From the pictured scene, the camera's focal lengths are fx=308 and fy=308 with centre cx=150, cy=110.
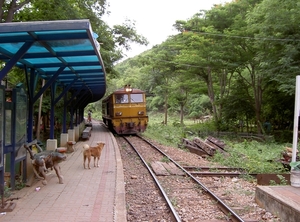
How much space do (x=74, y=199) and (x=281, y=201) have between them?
3678 mm

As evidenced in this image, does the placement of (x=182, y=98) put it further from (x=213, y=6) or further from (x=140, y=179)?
(x=140, y=179)

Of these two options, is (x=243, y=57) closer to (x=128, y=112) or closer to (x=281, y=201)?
(x=128, y=112)

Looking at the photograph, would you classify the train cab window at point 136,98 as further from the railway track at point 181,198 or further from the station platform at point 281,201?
the station platform at point 281,201

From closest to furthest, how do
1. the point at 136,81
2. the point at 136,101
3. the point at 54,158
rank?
the point at 54,158
the point at 136,101
the point at 136,81

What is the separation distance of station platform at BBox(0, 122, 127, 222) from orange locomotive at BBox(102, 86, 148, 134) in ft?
37.1

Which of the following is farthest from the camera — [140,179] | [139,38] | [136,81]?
[136,81]

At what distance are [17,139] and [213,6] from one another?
68.9ft

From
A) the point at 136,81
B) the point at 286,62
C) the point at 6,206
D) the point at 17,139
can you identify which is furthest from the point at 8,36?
the point at 136,81

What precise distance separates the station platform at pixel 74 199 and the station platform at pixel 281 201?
2.67 metres

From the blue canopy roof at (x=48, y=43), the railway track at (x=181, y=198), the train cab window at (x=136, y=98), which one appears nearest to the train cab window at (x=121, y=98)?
the train cab window at (x=136, y=98)

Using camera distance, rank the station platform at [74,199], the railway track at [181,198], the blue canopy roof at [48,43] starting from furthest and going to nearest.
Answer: the railway track at [181,198]
the station platform at [74,199]
the blue canopy roof at [48,43]

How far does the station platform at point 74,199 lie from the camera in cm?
475

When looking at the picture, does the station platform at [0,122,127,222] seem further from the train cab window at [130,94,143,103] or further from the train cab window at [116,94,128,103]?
the train cab window at [130,94,143,103]

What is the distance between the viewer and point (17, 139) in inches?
246
